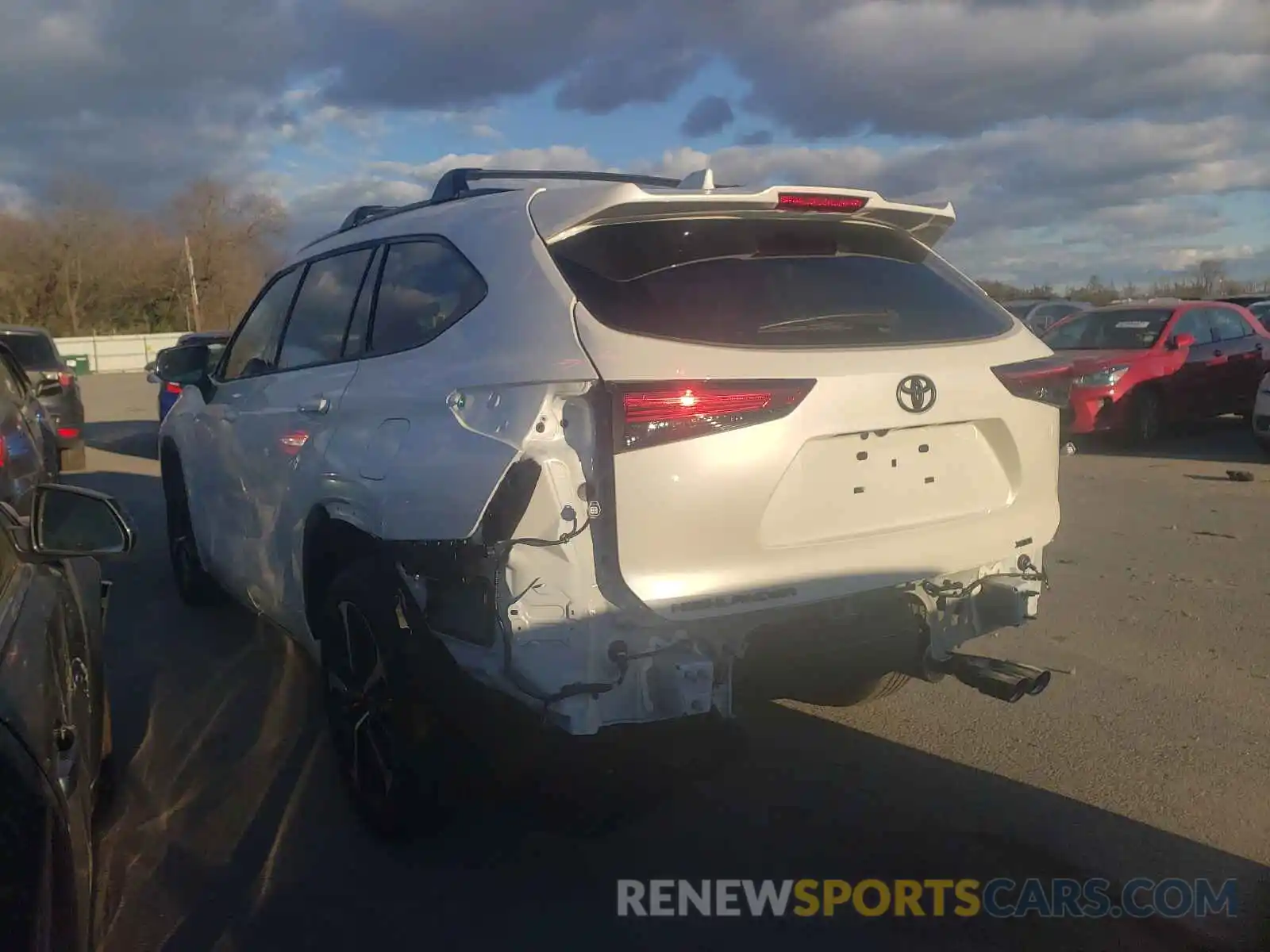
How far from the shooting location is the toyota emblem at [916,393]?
11.2 ft

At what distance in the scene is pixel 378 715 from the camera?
→ 3.69 m

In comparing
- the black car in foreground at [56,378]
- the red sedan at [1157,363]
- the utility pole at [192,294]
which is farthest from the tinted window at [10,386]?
the utility pole at [192,294]

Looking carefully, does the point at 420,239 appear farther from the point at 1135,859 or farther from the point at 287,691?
the point at 1135,859

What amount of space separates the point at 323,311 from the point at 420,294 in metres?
0.93

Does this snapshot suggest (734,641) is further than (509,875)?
No

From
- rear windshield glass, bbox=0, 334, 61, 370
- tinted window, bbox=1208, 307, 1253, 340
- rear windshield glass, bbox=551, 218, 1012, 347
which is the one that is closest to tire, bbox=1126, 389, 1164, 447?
tinted window, bbox=1208, 307, 1253, 340

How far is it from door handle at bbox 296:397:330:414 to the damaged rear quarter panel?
25 centimetres

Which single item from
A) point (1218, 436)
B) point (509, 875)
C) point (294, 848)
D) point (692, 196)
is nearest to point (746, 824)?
point (509, 875)

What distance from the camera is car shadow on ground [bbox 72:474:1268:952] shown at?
3242 mm

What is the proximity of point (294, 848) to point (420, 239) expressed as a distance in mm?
2040

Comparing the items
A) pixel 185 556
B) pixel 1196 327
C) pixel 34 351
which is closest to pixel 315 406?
pixel 185 556

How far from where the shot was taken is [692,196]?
343 centimetres

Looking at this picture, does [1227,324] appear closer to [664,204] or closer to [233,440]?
[233,440]

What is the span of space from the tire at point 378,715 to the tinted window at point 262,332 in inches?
64.3
